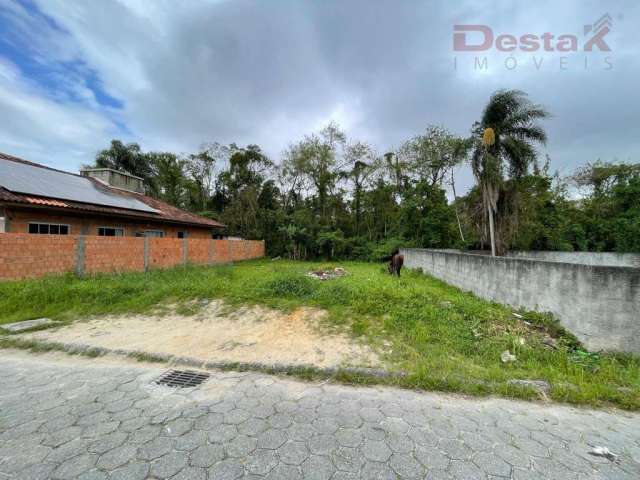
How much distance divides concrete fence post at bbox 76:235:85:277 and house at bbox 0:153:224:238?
1.62 meters

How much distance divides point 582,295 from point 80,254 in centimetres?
1092

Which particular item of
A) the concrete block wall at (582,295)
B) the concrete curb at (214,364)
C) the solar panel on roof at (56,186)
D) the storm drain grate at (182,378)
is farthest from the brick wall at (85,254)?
the concrete block wall at (582,295)

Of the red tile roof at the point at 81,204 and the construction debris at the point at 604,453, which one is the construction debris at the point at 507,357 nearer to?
the construction debris at the point at 604,453

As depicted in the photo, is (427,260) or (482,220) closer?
(427,260)

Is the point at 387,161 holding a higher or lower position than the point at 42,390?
higher

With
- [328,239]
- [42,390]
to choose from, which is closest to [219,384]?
[42,390]

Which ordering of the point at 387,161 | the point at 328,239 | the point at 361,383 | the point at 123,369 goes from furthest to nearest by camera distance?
1. the point at 387,161
2. the point at 328,239
3. the point at 123,369
4. the point at 361,383

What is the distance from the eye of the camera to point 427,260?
10.1m

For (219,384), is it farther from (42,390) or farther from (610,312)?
(610,312)

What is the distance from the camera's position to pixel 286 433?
193cm

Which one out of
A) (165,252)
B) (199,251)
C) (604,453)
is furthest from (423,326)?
(199,251)

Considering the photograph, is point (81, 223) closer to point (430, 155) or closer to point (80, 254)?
point (80, 254)

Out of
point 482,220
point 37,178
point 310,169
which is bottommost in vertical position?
point 482,220

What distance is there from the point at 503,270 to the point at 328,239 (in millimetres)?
11928
